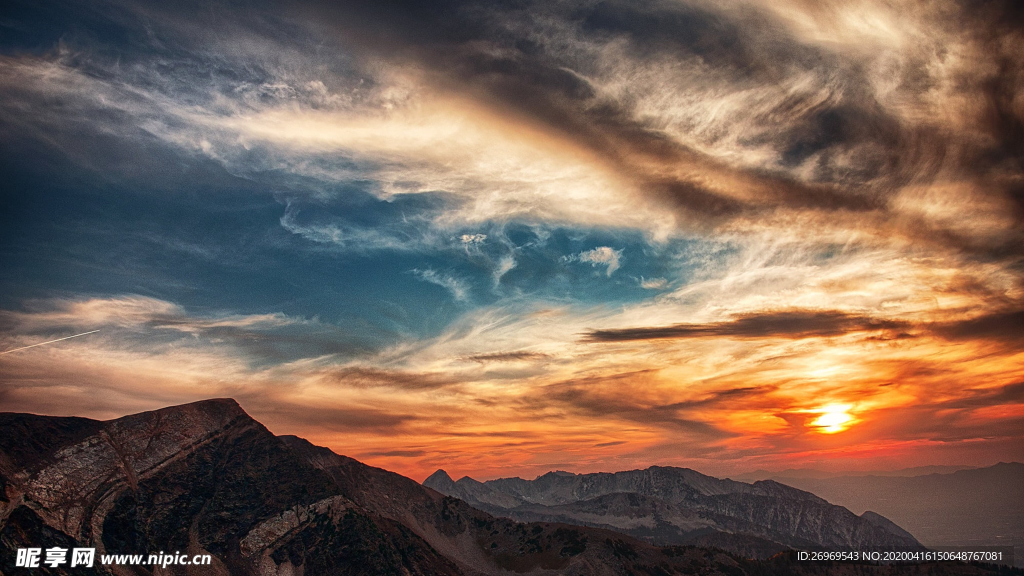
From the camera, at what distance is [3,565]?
19338cm
